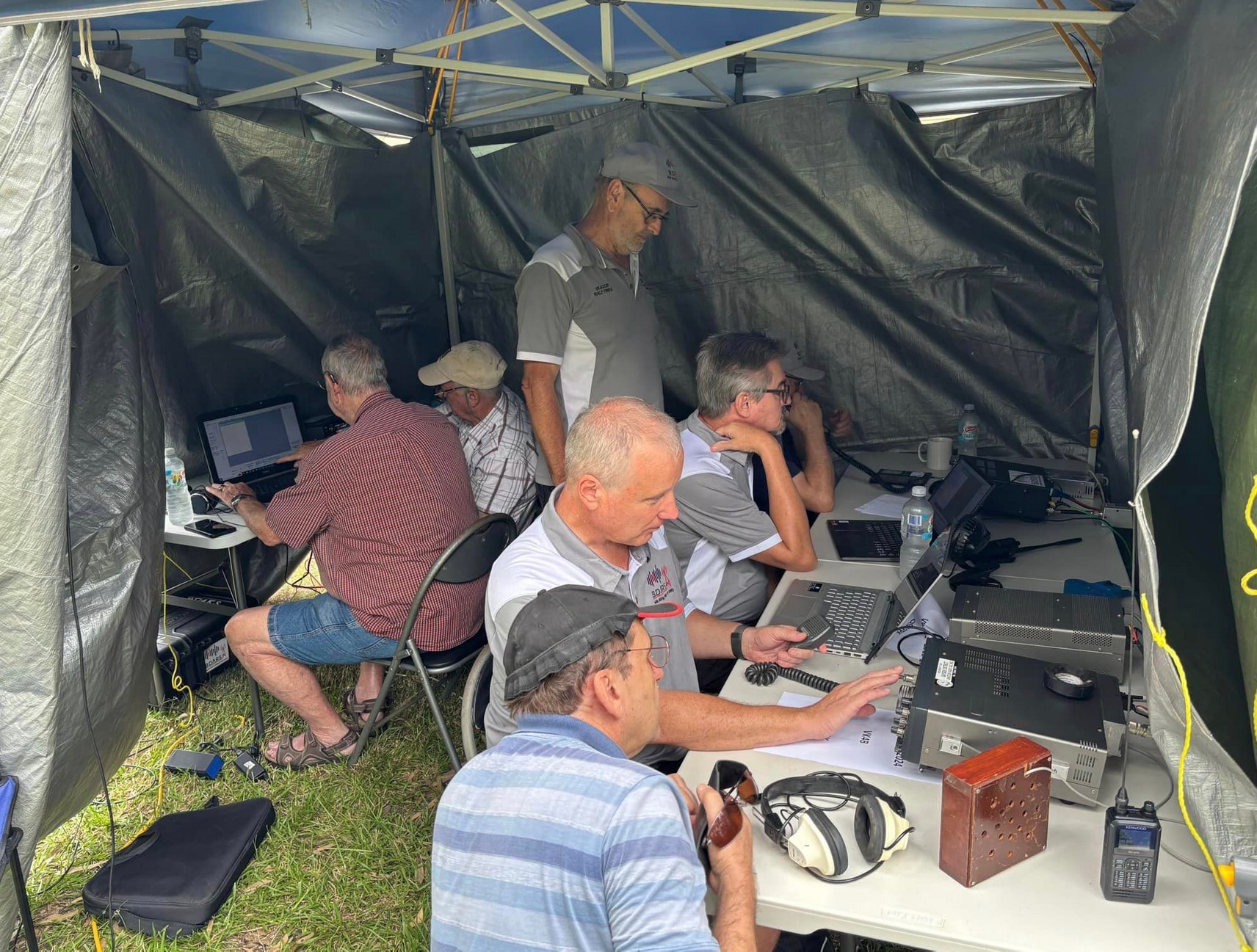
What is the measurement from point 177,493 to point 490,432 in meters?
1.08

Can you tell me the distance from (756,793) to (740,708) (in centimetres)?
27

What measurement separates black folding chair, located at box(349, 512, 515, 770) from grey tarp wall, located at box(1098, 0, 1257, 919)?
1644mm

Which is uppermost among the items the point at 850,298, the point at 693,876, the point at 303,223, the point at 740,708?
the point at 303,223

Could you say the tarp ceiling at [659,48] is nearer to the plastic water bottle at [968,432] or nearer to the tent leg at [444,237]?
the tent leg at [444,237]

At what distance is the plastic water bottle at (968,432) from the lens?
12.1 ft

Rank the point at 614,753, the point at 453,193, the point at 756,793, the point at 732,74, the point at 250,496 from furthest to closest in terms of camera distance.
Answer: the point at 453,193, the point at 732,74, the point at 250,496, the point at 756,793, the point at 614,753

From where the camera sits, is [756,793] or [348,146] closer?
[756,793]

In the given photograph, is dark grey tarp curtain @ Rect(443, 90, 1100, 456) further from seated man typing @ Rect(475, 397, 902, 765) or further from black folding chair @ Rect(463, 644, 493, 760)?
black folding chair @ Rect(463, 644, 493, 760)

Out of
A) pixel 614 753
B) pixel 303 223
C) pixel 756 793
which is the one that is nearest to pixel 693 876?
pixel 614 753

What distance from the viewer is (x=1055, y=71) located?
10.8ft

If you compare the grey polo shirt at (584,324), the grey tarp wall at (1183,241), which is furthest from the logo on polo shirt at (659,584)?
the grey polo shirt at (584,324)

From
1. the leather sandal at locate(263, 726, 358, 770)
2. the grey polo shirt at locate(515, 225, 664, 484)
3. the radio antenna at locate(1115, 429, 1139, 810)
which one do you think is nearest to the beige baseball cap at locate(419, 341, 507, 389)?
the grey polo shirt at locate(515, 225, 664, 484)

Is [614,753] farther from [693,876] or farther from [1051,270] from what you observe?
[1051,270]

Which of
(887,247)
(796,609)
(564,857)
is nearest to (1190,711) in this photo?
(564,857)
